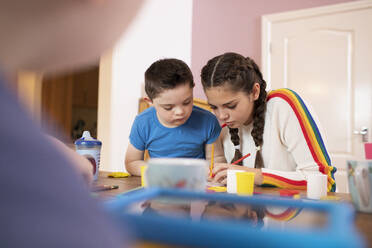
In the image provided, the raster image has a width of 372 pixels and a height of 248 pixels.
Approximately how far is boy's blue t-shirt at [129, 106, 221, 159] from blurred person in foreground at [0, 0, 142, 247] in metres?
1.28

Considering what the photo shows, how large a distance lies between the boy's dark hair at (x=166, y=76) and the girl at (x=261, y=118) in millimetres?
95

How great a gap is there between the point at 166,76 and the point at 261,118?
44 centimetres

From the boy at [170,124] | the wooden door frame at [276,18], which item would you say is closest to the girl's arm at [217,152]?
the boy at [170,124]

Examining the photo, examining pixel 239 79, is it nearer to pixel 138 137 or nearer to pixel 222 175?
pixel 222 175

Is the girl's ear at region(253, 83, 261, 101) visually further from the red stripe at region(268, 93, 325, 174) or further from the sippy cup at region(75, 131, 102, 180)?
the sippy cup at region(75, 131, 102, 180)

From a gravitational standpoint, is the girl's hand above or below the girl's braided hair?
below

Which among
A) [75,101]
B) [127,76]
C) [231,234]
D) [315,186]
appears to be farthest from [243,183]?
[75,101]

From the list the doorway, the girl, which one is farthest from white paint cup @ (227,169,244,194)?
the doorway

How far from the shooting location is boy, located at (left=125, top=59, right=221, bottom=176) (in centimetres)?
137

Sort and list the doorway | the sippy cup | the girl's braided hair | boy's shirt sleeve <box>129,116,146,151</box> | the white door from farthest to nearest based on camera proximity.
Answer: the doorway → the white door → boy's shirt sleeve <box>129,116,146,151</box> → the girl's braided hair → the sippy cup

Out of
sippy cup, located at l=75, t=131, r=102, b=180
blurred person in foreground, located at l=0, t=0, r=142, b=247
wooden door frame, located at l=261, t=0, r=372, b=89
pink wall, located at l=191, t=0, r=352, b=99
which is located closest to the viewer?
blurred person in foreground, located at l=0, t=0, r=142, b=247

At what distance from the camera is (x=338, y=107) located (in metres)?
2.72

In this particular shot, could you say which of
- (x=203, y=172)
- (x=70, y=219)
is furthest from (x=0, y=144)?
(x=203, y=172)

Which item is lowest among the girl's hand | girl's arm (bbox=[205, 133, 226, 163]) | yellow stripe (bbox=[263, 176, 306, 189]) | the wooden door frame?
yellow stripe (bbox=[263, 176, 306, 189])
